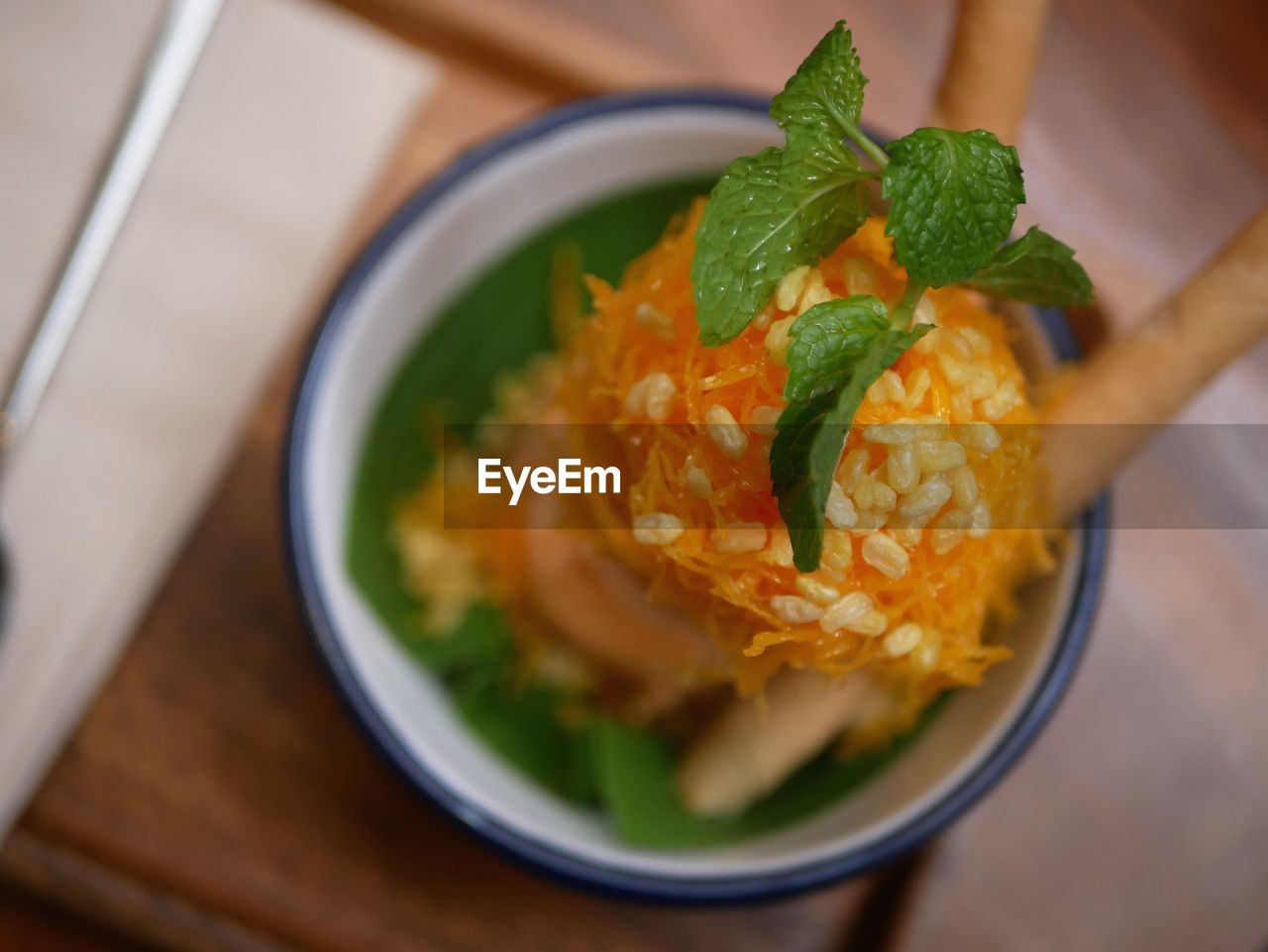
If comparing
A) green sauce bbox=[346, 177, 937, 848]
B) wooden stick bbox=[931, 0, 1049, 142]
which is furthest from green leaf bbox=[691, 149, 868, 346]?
green sauce bbox=[346, 177, 937, 848]

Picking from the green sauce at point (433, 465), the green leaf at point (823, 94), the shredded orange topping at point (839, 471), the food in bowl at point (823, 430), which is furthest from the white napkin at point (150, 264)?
the green leaf at point (823, 94)

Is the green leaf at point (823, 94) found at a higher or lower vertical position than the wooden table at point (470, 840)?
higher

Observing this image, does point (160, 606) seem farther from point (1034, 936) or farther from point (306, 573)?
point (1034, 936)

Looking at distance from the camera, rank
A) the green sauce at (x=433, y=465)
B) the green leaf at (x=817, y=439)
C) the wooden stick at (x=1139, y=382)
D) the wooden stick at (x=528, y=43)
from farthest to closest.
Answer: the wooden stick at (x=528, y=43)
the green sauce at (x=433, y=465)
the wooden stick at (x=1139, y=382)
the green leaf at (x=817, y=439)

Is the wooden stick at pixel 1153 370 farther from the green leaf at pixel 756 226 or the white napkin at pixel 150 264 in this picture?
the white napkin at pixel 150 264

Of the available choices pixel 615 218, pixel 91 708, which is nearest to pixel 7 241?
pixel 91 708

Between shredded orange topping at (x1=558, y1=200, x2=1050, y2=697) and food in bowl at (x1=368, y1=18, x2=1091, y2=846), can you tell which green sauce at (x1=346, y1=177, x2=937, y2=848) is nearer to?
food in bowl at (x1=368, y1=18, x2=1091, y2=846)

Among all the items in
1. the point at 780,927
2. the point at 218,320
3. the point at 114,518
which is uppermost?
the point at 218,320
